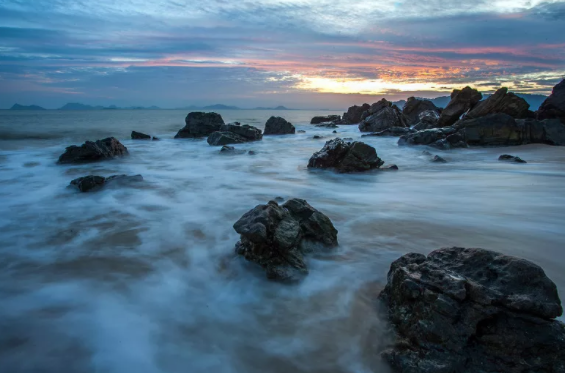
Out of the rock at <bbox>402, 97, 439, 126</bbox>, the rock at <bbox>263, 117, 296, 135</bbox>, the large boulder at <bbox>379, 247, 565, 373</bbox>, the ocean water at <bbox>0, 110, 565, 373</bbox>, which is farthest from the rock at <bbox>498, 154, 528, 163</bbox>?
the rock at <bbox>402, 97, 439, 126</bbox>

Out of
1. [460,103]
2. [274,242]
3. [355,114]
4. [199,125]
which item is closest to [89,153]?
[274,242]

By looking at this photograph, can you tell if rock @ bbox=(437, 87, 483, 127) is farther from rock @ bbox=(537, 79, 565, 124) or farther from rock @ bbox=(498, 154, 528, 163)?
rock @ bbox=(498, 154, 528, 163)

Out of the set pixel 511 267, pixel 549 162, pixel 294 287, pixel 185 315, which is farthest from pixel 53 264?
pixel 549 162

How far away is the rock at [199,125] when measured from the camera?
81.5ft

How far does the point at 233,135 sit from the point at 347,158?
38.4 ft

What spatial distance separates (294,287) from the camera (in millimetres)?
3738

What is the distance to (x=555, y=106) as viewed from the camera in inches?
672

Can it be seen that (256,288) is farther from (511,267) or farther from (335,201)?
(335,201)

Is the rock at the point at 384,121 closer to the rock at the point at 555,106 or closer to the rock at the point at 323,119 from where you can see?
the rock at the point at 555,106

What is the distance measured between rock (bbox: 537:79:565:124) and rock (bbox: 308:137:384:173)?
12652 millimetres

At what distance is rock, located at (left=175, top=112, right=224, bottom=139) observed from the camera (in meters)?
24.9

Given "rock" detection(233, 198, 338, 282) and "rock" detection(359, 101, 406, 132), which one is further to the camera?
"rock" detection(359, 101, 406, 132)

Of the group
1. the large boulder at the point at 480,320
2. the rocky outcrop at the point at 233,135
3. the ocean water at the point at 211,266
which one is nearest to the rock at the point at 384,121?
the rocky outcrop at the point at 233,135

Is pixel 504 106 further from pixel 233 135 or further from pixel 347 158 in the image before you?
pixel 233 135
